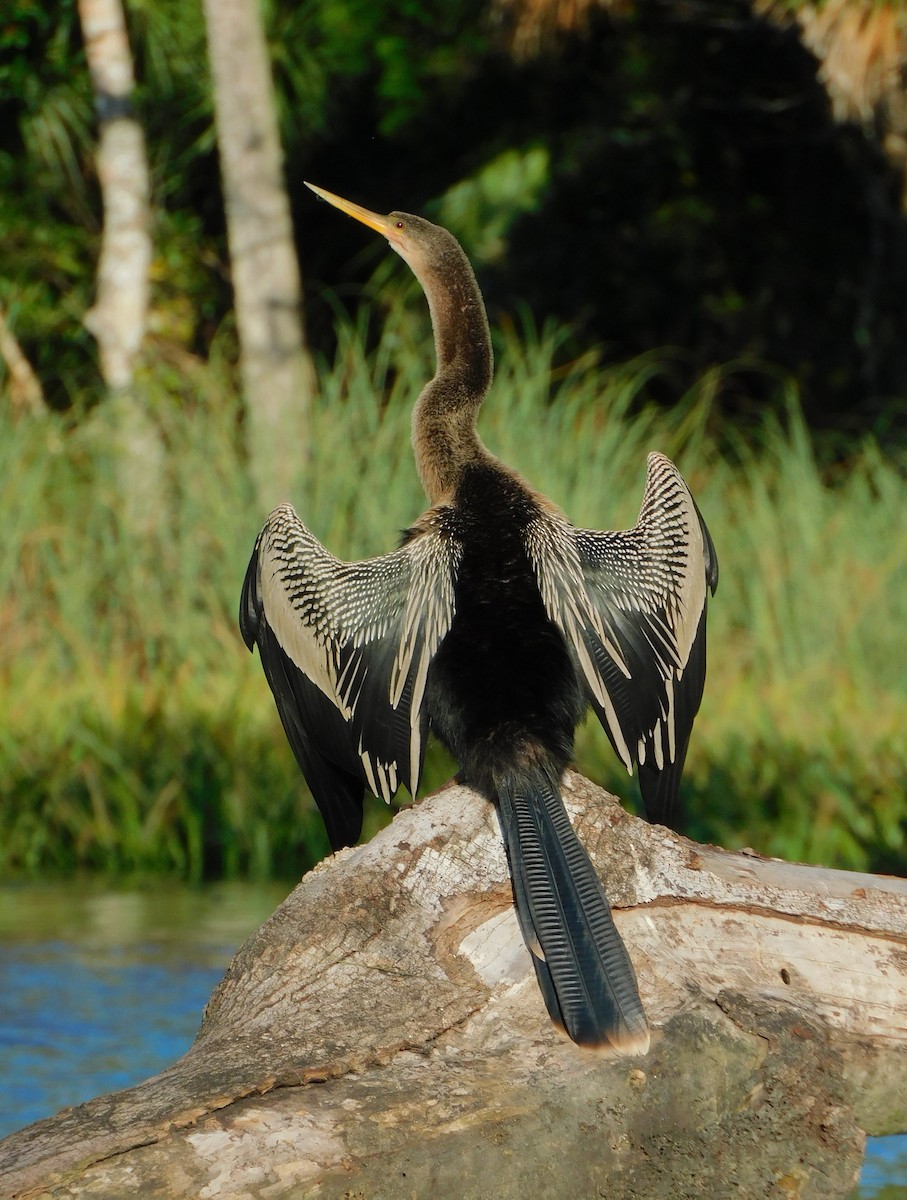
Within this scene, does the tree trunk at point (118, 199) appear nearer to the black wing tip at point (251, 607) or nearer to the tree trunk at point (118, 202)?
the tree trunk at point (118, 202)

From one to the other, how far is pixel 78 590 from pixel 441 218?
7234 mm

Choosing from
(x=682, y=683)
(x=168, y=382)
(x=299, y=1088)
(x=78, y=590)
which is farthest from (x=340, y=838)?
(x=168, y=382)

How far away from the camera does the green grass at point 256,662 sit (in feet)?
21.1

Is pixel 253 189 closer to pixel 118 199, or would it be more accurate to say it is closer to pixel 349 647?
pixel 118 199

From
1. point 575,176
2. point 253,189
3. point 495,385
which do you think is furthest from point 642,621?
point 575,176

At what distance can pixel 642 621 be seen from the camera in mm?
3471

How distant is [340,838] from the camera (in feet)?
12.2

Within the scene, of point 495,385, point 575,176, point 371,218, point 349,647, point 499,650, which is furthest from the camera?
point 575,176

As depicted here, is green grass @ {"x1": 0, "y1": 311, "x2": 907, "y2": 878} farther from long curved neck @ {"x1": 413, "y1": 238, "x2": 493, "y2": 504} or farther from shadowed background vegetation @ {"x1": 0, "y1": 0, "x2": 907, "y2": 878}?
long curved neck @ {"x1": 413, "y1": 238, "x2": 493, "y2": 504}

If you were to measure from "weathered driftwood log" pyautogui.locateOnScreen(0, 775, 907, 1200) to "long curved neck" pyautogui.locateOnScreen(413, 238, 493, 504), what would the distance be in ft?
3.46

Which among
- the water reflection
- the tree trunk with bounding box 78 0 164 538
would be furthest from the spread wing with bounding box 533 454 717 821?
the tree trunk with bounding box 78 0 164 538

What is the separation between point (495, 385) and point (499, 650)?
5280mm

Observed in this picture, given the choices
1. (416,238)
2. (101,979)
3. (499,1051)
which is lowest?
(101,979)

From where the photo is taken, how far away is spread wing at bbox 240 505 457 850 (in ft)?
10.6
